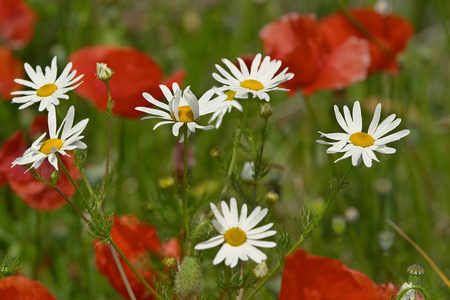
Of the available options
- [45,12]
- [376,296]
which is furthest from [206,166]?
[376,296]

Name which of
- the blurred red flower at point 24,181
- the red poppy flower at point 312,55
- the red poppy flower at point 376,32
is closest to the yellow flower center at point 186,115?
the blurred red flower at point 24,181

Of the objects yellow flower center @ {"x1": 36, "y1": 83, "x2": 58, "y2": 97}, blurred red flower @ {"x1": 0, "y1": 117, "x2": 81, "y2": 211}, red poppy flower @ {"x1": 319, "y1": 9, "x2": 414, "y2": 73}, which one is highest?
red poppy flower @ {"x1": 319, "y1": 9, "x2": 414, "y2": 73}

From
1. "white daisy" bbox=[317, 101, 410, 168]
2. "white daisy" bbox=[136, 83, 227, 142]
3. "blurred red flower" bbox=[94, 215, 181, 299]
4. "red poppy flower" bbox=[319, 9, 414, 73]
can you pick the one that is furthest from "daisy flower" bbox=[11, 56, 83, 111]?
"red poppy flower" bbox=[319, 9, 414, 73]

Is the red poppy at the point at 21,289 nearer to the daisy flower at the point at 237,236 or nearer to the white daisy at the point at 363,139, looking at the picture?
the daisy flower at the point at 237,236

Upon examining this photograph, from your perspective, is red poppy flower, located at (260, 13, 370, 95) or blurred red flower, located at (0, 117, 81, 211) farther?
red poppy flower, located at (260, 13, 370, 95)

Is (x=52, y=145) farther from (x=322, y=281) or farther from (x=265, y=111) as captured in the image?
(x=322, y=281)

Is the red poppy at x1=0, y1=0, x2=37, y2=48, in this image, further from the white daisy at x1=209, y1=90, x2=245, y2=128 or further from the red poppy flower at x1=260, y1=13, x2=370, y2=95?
the white daisy at x1=209, y1=90, x2=245, y2=128

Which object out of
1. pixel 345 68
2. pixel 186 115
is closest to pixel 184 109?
pixel 186 115
